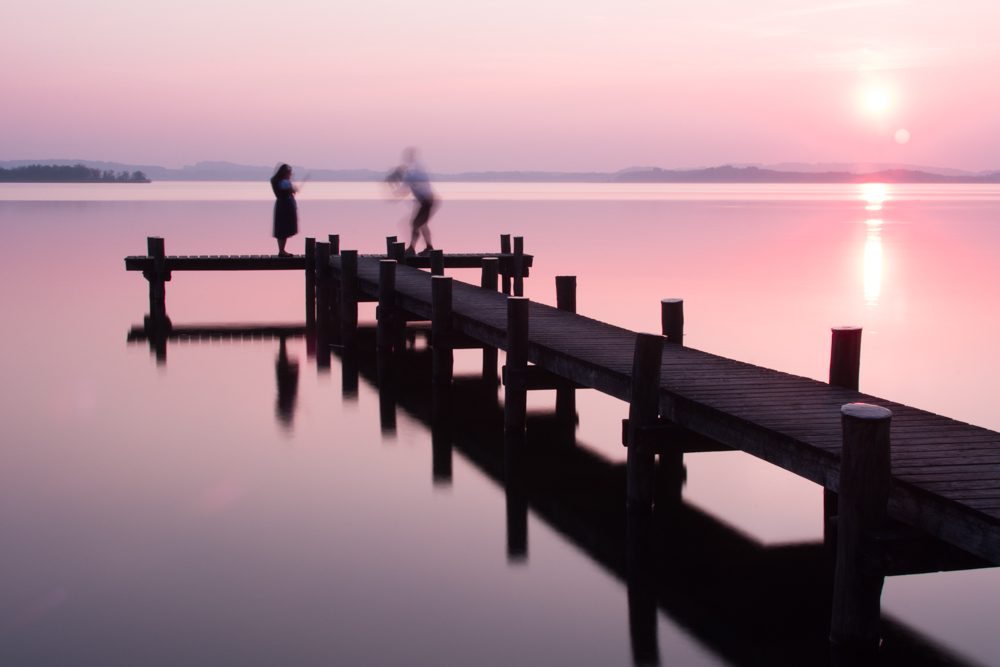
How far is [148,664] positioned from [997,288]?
22.0 meters

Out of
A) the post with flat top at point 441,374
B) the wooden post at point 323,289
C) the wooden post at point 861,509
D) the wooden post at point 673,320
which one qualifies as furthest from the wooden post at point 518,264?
the wooden post at point 861,509

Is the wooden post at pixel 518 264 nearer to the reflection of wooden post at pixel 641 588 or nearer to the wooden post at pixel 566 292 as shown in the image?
the wooden post at pixel 566 292

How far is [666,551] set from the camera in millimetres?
6969

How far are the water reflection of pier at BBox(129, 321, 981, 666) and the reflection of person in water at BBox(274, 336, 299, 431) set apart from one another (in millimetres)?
1070

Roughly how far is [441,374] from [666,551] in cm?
529

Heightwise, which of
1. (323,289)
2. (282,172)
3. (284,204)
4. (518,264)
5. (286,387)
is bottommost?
(286,387)

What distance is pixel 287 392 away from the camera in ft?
40.5

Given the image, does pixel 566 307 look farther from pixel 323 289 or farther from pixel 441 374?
pixel 323 289

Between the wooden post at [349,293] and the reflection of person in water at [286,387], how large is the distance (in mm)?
934

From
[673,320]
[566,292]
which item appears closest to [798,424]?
[673,320]

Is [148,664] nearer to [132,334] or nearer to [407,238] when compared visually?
→ [132,334]

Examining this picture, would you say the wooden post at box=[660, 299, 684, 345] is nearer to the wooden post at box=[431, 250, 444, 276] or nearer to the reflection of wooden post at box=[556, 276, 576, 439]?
the reflection of wooden post at box=[556, 276, 576, 439]

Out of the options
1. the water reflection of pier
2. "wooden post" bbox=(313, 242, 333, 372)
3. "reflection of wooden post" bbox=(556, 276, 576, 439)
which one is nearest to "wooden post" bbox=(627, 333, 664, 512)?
the water reflection of pier

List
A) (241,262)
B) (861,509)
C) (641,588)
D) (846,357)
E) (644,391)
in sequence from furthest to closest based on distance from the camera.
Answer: (241,262), (846,357), (644,391), (641,588), (861,509)
